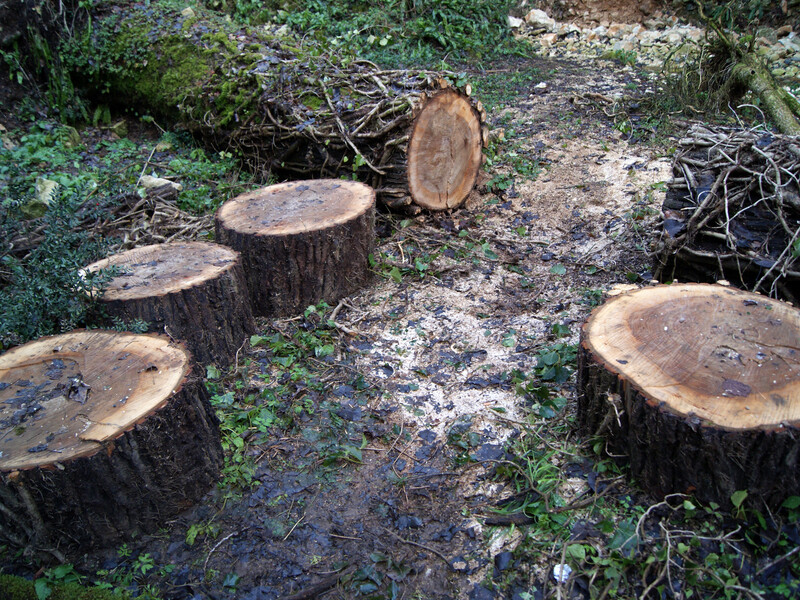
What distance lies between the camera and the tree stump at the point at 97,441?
6.00 ft

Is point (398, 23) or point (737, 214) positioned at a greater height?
point (398, 23)

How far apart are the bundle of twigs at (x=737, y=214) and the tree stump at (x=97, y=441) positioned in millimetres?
2611

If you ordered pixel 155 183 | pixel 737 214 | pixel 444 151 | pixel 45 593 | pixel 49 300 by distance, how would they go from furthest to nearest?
1. pixel 155 183
2. pixel 444 151
3. pixel 737 214
4. pixel 49 300
5. pixel 45 593

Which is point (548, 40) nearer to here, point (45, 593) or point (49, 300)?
point (49, 300)

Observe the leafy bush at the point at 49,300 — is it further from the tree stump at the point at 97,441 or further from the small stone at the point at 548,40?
the small stone at the point at 548,40

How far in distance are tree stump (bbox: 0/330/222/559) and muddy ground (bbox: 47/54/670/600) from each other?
14cm

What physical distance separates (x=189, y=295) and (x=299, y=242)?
754 millimetres

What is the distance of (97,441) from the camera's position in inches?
72.3

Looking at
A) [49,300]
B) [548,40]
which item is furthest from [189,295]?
[548,40]

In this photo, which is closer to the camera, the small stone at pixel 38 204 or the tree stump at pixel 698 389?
the tree stump at pixel 698 389

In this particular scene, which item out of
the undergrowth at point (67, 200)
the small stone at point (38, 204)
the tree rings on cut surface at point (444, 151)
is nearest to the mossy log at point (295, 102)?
the tree rings on cut surface at point (444, 151)

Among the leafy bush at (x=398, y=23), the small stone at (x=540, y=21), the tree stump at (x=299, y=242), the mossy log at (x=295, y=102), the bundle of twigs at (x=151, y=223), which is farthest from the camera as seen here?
the small stone at (x=540, y=21)

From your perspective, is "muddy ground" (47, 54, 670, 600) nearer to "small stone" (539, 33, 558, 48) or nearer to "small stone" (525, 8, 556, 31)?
"small stone" (539, 33, 558, 48)

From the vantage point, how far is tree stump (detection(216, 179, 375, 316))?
10.5ft
